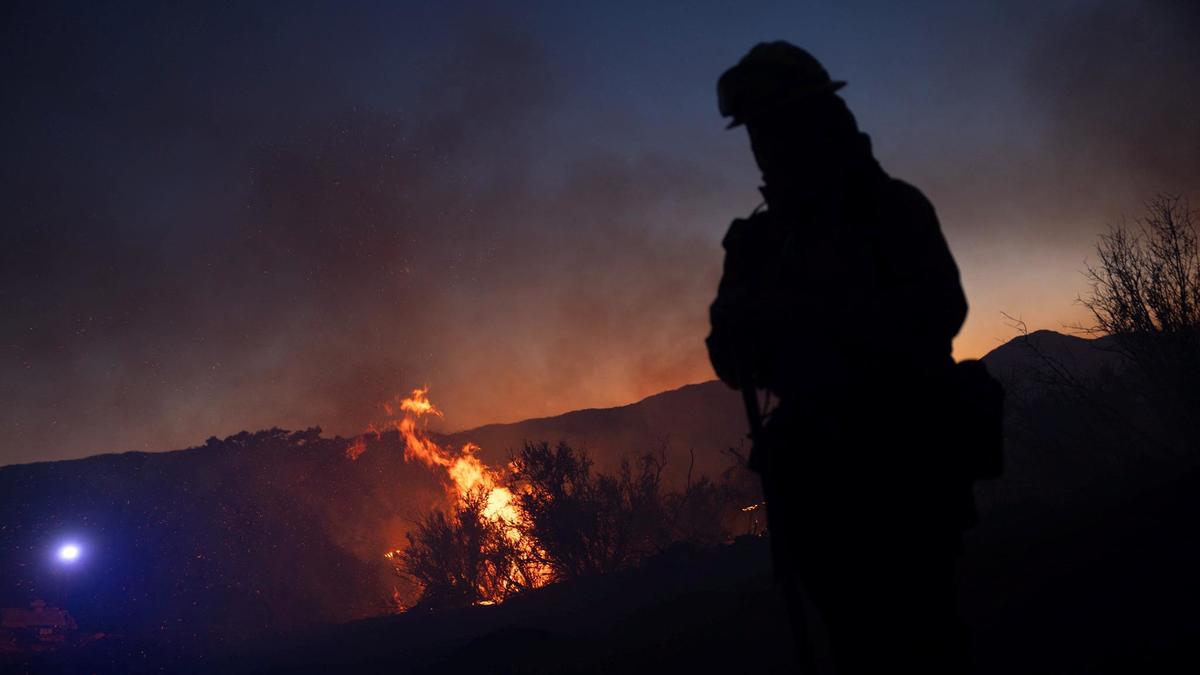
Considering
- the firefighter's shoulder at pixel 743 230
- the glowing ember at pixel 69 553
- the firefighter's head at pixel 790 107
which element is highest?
the glowing ember at pixel 69 553

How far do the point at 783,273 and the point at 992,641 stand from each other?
5409 mm

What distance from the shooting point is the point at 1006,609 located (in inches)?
243

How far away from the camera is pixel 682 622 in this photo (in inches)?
490

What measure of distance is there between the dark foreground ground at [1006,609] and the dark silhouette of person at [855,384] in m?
2.32

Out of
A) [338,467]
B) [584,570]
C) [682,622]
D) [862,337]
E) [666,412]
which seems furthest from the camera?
[666,412]

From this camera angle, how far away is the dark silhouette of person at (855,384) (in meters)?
1.75

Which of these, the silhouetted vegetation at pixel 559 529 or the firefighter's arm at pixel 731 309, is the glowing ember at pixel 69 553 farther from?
the firefighter's arm at pixel 731 309

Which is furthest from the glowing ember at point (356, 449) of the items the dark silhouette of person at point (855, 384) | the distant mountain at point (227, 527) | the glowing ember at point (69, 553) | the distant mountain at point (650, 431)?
the dark silhouette of person at point (855, 384)

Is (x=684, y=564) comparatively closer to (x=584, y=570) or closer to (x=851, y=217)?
(x=584, y=570)

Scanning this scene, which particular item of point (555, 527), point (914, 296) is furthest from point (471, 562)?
point (914, 296)

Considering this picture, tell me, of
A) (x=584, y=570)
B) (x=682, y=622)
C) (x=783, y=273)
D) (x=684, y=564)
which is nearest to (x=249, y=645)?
(x=584, y=570)

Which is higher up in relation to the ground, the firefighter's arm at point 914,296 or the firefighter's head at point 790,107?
the firefighter's head at point 790,107

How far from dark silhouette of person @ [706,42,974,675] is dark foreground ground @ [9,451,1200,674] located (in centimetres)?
232

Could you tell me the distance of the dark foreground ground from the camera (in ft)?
15.7
